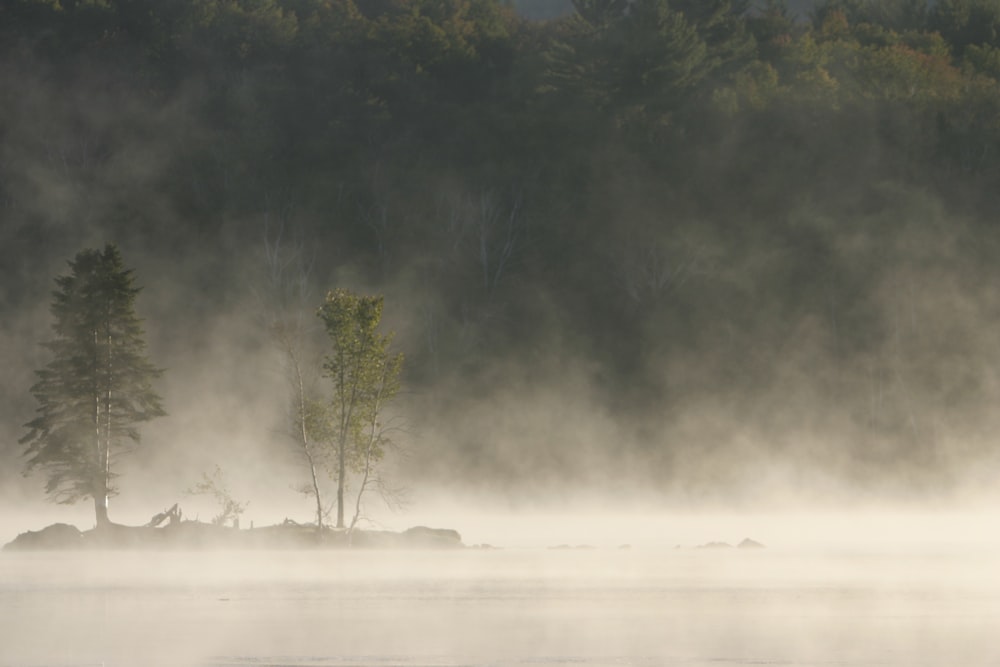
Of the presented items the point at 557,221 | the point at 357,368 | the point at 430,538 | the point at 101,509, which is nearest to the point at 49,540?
the point at 101,509

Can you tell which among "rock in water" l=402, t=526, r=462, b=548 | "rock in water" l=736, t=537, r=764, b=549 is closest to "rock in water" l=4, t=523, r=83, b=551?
"rock in water" l=402, t=526, r=462, b=548

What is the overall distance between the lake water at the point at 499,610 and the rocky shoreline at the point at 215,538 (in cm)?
400

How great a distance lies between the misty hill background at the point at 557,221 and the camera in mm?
93375

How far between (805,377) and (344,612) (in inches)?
2714

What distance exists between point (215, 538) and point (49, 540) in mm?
5322

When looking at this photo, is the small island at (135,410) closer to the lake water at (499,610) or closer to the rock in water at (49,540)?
the rock in water at (49,540)

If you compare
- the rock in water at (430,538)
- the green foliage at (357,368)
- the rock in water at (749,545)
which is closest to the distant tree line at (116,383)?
the green foliage at (357,368)

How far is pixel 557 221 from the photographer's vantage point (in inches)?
4437

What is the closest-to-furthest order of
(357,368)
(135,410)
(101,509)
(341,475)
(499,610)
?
(499,610)
(341,475)
(357,368)
(101,509)
(135,410)

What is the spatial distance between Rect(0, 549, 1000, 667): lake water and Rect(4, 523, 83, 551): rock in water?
317cm

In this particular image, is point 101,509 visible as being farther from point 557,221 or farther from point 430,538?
point 557,221

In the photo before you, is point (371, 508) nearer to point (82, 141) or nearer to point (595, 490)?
point (595, 490)

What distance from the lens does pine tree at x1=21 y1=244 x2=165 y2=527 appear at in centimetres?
5647

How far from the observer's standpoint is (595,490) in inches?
3396
